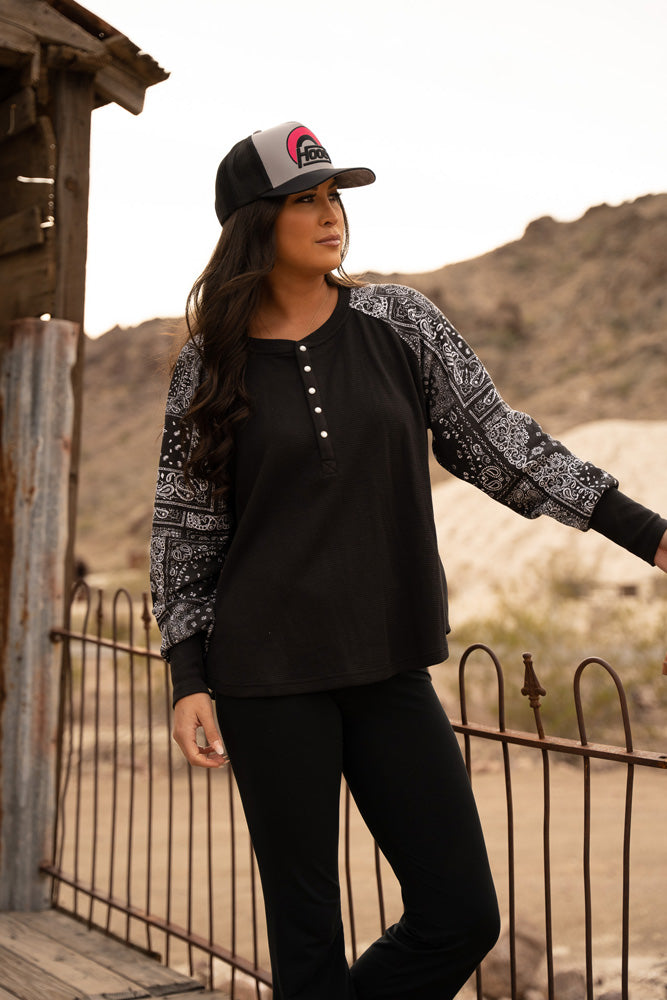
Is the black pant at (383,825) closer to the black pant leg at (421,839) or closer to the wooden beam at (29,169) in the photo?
the black pant leg at (421,839)

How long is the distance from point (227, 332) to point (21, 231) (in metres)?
2.15

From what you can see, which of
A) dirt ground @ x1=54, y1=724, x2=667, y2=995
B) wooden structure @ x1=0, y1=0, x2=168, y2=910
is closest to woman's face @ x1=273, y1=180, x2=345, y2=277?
wooden structure @ x1=0, y1=0, x2=168, y2=910

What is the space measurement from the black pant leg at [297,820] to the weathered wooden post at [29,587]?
2.01 metres

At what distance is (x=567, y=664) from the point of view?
29.7ft

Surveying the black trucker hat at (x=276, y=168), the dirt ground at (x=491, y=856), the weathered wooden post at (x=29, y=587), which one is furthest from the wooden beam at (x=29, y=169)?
the dirt ground at (x=491, y=856)

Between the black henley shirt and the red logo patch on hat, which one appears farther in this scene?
the red logo patch on hat

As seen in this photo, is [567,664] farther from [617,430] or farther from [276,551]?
[617,430]

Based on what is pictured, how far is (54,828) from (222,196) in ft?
8.46

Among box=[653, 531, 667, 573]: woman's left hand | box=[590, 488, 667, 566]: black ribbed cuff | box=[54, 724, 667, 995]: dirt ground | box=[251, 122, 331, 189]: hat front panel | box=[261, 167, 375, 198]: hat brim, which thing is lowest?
box=[54, 724, 667, 995]: dirt ground

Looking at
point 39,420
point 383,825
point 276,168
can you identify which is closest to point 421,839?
point 383,825

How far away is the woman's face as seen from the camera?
6.48 feet

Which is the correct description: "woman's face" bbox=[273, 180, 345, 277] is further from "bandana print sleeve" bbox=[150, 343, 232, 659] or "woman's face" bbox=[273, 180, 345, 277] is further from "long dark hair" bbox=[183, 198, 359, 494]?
"bandana print sleeve" bbox=[150, 343, 232, 659]

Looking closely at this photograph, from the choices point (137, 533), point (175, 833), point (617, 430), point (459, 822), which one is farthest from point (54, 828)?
point (137, 533)

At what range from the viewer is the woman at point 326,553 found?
6.10ft
